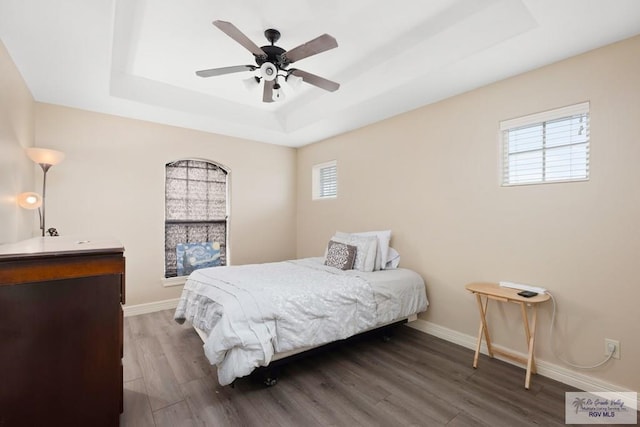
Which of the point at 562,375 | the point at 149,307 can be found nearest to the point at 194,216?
the point at 149,307

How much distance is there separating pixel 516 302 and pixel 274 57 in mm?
2759

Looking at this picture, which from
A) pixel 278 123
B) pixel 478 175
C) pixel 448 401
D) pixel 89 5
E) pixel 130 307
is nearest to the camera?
pixel 89 5

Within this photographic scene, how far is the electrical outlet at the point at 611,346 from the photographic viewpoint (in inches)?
84.9

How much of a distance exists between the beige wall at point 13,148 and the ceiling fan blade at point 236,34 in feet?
5.74

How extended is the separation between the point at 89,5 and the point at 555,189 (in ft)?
12.0

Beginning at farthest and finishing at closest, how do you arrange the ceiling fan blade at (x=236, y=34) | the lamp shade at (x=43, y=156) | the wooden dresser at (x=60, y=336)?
the lamp shade at (x=43, y=156)
the ceiling fan blade at (x=236, y=34)
the wooden dresser at (x=60, y=336)

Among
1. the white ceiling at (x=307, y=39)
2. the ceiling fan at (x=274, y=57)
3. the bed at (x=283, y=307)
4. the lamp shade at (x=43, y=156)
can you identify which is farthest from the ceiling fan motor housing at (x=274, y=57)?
the lamp shade at (x=43, y=156)

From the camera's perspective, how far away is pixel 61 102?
3379 millimetres

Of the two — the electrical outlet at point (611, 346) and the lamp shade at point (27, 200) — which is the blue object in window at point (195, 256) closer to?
the lamp shade at point (27, 200)

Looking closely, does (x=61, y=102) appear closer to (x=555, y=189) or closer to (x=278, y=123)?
(x=278, y=123)

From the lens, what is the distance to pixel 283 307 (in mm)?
2328

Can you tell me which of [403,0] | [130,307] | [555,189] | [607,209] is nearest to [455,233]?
[555,189]

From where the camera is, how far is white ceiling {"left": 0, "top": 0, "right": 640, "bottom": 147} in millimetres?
2029

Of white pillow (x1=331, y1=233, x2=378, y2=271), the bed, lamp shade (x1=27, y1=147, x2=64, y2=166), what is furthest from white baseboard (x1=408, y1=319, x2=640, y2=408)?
lamp shade (x1=27, y1=147, x2=64, y2=166)
